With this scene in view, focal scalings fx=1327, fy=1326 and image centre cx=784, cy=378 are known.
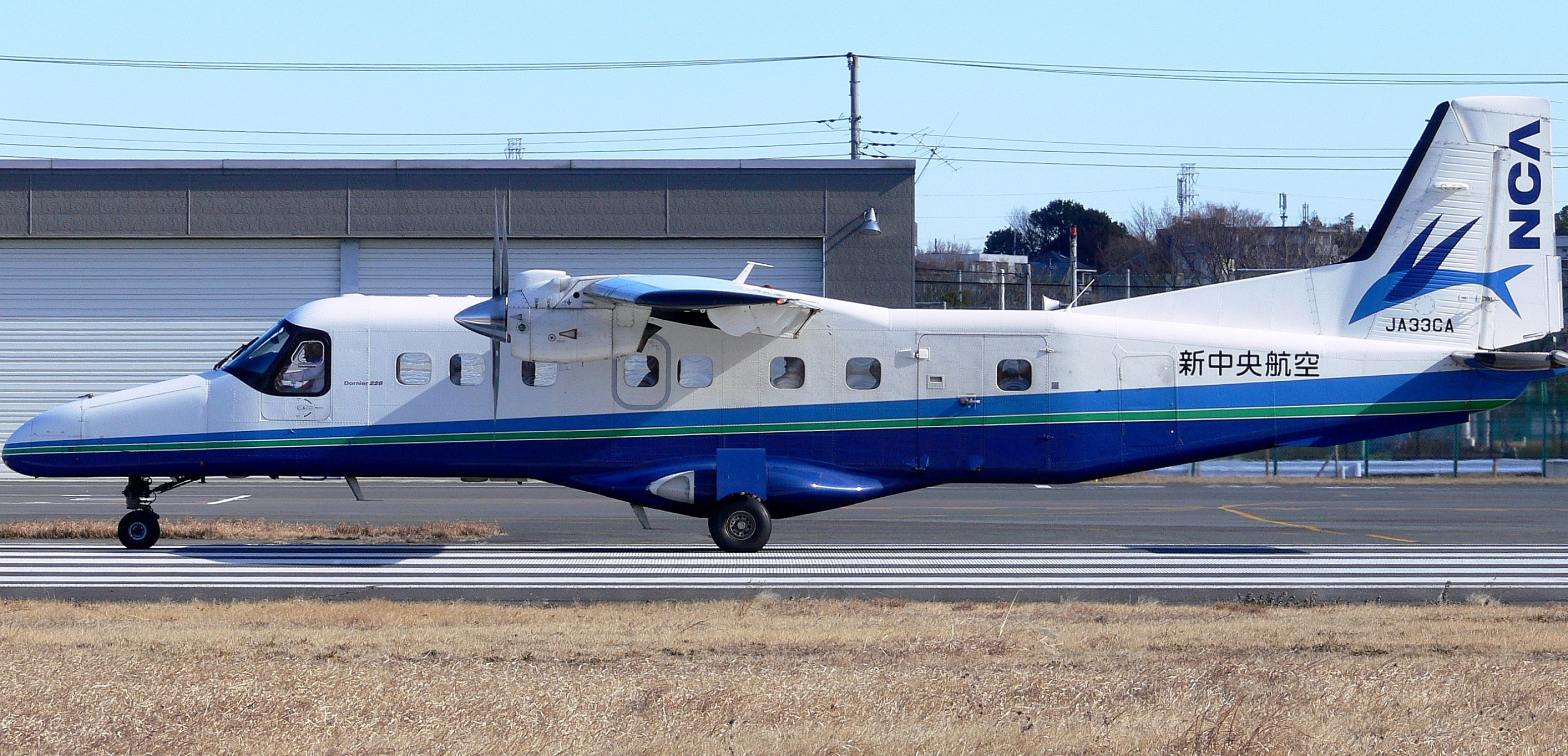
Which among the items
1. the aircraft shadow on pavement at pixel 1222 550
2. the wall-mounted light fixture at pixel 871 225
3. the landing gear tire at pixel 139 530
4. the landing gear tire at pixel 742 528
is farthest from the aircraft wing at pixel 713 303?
the wall-mounted light fixture at pixel 871 225

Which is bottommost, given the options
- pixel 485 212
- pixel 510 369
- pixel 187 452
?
pixel 187 452

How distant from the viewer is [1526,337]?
1728cm

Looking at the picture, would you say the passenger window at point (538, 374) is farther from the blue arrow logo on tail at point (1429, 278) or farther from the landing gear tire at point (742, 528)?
the blue arrow logo on tail at point (1429, 278)

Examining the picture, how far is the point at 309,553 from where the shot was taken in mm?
16016

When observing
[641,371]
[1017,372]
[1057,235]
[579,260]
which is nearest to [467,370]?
[641,371]

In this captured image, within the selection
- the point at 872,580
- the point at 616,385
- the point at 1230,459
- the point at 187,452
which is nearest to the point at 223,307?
the point at 187,452

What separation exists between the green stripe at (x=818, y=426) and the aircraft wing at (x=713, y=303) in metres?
1.26

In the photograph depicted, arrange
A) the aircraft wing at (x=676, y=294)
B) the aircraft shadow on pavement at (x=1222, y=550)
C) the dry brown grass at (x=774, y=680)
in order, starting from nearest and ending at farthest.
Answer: the dry brown grass at (x=774, y=680) < the aircraft wing at (x=676, y=294) < the aircraft shadow on pavement at (x=1222, y=550)

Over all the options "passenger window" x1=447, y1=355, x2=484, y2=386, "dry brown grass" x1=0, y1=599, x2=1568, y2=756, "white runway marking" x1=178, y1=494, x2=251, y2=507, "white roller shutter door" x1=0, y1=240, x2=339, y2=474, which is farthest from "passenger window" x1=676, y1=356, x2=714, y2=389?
"white roller shutter door" x1=0, y1=240, x2=339, y2=474

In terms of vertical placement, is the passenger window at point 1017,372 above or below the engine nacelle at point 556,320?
below

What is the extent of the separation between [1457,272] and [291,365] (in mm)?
14857

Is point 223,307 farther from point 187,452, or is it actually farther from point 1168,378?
point 1168,378

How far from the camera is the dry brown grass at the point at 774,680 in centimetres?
661

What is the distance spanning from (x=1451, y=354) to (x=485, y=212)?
22.4 m
